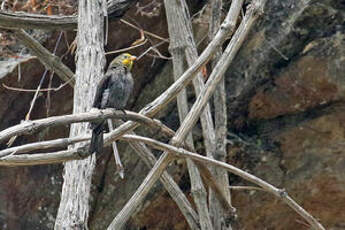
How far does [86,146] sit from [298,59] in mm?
2659

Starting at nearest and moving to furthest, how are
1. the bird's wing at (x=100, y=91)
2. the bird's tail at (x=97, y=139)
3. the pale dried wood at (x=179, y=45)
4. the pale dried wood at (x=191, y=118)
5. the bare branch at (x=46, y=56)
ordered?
the bird's tail at (x=97, y=139) → the pale dried wood at (x=191, y=118) → the bird's wing at (x=100, y=91) → the bare branch at (x=46, y=56) → the pale dried wood at (x=179, y=45)

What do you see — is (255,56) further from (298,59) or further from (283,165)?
(283,165)

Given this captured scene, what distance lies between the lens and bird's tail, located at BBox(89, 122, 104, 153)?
3.36m

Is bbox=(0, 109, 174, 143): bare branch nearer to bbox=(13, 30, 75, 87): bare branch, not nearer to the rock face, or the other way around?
bbox=(13, 30, 75, 87): bare branch

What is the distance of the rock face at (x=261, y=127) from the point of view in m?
5.48

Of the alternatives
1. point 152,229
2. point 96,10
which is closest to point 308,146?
point 152,229

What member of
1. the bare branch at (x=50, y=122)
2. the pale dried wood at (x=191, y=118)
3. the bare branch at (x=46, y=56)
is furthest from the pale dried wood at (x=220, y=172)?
the bare branch at (x=50, y=122)

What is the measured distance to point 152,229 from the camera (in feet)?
18.5

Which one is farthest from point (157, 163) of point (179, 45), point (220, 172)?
point (179, 45)

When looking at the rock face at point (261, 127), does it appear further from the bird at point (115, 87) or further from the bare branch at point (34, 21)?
the bare branch at point (34, 21)

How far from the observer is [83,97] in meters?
3.61

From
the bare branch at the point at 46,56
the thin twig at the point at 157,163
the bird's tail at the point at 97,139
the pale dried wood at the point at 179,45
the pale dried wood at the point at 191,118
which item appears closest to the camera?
the thin twig at the point at 157,163

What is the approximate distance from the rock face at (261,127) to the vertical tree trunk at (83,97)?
176cm

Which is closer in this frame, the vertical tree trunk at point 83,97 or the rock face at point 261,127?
the vertical tree trunk at point 83,97
